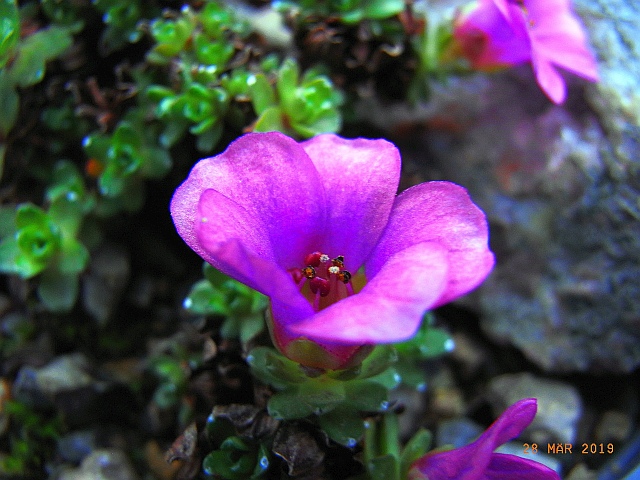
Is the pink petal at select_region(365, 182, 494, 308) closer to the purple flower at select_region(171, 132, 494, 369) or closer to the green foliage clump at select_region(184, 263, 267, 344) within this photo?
the purple flower at select_region(171, 132, 494, 369)

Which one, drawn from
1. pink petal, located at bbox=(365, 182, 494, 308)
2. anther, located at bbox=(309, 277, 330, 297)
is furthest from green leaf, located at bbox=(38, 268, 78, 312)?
pink petal, located at bbox=(365, 182, 494, 308)

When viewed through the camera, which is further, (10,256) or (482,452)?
(10,256)

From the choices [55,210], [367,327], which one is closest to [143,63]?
[55,210]

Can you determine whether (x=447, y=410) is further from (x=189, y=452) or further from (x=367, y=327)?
(x=367, y=327)

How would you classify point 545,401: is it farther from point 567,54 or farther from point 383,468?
point 567,54

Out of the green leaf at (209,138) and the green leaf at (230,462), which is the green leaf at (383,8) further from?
the green leaf at (230,462)

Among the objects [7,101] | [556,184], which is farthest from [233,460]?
[556,184]
